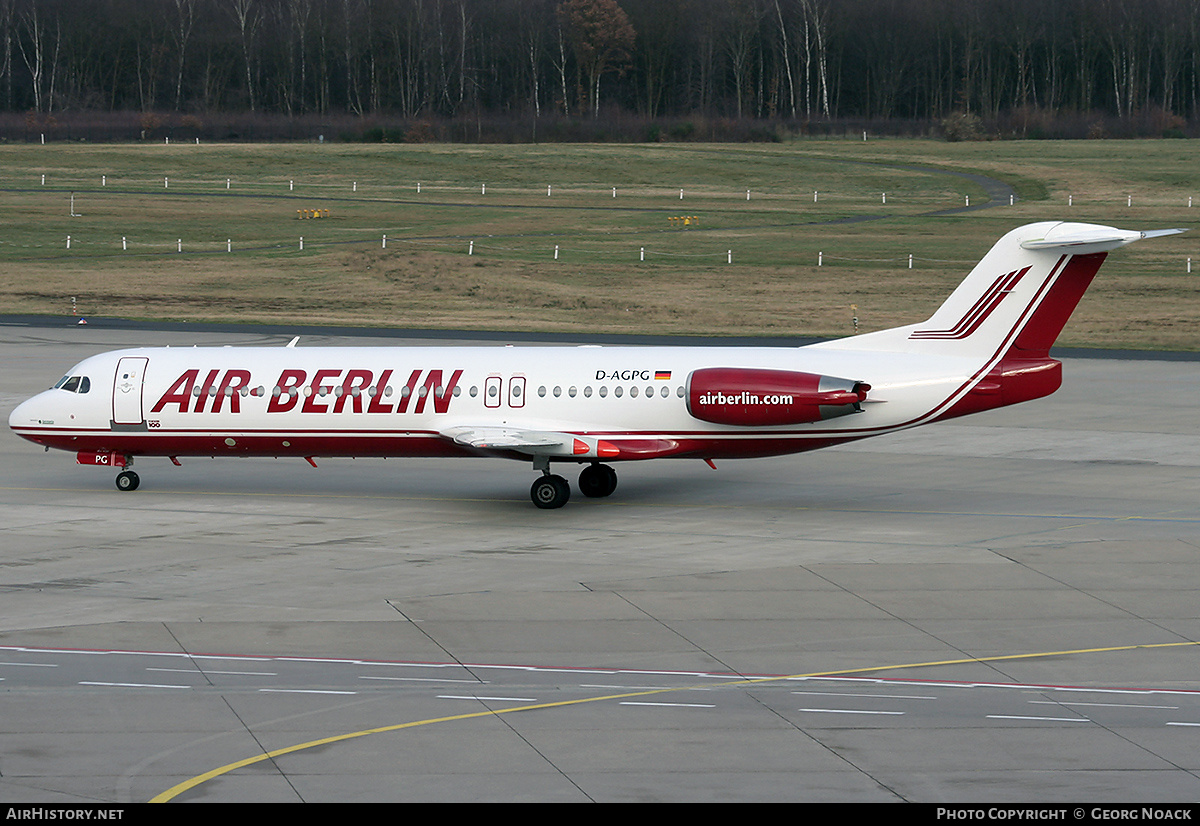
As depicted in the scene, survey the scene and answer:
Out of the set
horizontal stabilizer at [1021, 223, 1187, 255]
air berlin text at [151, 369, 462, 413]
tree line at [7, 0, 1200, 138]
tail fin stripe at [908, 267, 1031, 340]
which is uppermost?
tree line at [7, 0, 1200, 138]

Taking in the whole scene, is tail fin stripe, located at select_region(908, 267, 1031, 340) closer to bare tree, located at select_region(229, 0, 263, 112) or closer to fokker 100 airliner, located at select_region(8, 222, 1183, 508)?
fokker 100 airliner, located at select_region(8, 222, 1183, 508)

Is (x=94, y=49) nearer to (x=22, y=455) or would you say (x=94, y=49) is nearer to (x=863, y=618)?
(x=22, y=455)

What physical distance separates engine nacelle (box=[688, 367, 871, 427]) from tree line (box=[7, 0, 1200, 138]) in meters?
134

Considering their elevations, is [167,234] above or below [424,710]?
above

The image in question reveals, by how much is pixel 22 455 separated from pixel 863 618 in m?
25.5

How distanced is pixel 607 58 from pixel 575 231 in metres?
75.5

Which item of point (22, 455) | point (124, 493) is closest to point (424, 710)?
point (124, 493)

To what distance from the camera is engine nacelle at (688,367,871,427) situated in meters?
30.8

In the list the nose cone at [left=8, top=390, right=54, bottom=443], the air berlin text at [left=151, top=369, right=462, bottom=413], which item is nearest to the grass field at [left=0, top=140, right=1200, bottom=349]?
the nose cone at [left=8, top=390, right=54, bottom=443]

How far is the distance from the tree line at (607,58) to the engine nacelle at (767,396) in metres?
134

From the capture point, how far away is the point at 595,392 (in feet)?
105

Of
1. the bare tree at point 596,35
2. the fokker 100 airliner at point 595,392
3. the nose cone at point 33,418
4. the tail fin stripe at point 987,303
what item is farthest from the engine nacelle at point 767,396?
the bare tree at point 596,35

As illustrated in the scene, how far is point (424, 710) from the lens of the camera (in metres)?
18.6

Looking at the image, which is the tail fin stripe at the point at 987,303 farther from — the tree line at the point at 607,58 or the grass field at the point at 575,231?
the tree line at the point at 607,58
